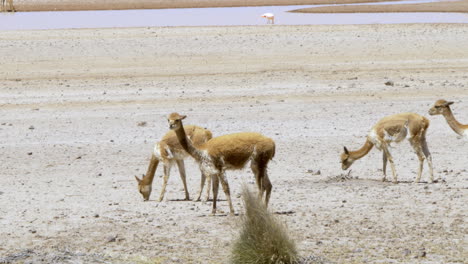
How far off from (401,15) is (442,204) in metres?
34.3

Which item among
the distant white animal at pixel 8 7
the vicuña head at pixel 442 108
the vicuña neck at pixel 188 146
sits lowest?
the distant white animal at pixel 8 7

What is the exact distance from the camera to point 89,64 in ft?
90.7

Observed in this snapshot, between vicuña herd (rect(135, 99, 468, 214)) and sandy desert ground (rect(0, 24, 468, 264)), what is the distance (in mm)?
352

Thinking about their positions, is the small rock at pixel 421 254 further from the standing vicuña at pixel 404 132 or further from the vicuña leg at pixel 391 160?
the standing vicuña at pixel 404 132

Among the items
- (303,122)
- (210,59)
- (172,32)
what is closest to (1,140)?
(303,122)

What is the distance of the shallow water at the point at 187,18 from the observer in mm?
39312

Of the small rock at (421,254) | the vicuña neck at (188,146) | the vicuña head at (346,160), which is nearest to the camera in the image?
the small rock at (421,254)

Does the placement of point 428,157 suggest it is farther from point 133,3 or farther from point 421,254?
point 133,3

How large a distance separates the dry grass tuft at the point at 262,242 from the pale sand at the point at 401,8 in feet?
129

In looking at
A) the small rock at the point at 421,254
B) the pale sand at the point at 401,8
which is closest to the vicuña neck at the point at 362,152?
the small rock at the point at 421,254

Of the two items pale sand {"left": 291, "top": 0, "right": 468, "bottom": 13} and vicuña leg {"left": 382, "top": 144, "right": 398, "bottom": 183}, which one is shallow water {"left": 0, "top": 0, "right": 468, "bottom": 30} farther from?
vicuña leg {"left": 382, "top": 144, "right": 398, "bottom": 183}

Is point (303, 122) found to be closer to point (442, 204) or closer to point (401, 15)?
point (442, 204)

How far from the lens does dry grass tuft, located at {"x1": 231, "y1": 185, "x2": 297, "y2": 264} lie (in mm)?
8867

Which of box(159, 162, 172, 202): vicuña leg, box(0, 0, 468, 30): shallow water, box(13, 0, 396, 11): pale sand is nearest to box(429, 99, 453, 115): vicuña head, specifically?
box(159, 162, 172, 202): vicuña leg
